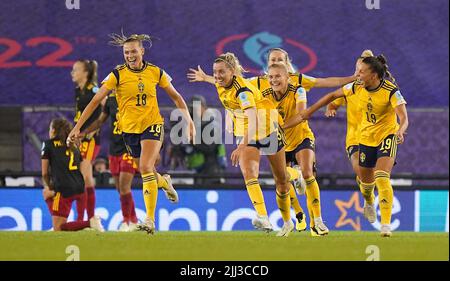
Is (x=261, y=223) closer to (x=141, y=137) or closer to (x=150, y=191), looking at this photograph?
(x=150, y=191)

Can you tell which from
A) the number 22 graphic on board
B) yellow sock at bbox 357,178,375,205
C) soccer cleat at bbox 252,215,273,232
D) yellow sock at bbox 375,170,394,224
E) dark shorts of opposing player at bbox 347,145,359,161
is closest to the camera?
soccer cleat at bbox 252,215,273,232

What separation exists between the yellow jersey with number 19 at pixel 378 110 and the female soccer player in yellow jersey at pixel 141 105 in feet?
6.92

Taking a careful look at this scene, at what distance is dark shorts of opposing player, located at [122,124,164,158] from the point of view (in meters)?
14.5

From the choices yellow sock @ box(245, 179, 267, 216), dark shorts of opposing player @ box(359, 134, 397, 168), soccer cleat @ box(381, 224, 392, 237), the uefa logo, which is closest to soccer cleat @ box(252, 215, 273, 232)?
yellow sock @ box(245, 179, 267, 216)

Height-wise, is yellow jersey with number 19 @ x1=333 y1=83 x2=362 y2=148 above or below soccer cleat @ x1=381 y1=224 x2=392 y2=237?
above

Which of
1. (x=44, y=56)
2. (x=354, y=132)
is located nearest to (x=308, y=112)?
(x=354, y=132)

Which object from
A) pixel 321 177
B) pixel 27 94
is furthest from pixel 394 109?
pixel 27 94

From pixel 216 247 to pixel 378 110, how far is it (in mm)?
2857

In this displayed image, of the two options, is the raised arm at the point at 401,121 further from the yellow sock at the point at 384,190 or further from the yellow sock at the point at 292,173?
the yellow sock at the point at 292,173

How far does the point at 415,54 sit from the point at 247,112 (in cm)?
660

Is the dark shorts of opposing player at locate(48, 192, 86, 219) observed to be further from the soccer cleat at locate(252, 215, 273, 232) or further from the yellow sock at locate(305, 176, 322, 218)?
the soccer cleat at locate(252, 215, 273, 232)

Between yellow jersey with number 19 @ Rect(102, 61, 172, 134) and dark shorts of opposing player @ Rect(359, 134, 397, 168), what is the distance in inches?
99.4

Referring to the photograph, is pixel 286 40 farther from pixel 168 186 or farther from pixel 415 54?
pixel 168 186

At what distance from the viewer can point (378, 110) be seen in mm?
14656
